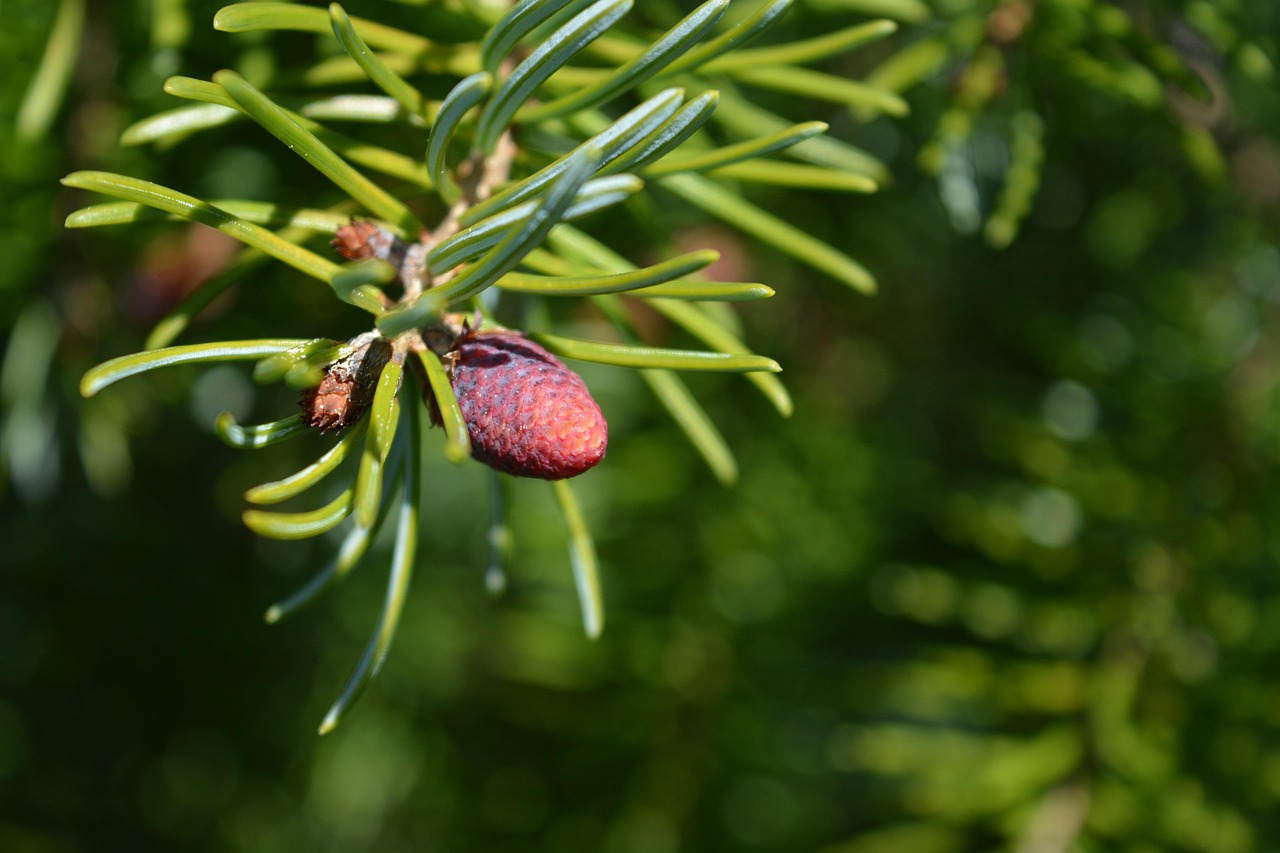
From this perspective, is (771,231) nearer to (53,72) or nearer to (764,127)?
(764,127)

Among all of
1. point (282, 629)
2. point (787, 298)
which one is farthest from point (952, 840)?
point (282, 629)

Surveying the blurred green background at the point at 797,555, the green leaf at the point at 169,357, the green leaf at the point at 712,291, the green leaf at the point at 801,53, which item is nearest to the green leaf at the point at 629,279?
the green leaf at the point at 712,291

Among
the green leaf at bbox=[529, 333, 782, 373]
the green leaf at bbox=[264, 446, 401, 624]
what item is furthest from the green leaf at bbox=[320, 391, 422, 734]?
the green leaf at bbox=[529, 333, 782, 373]

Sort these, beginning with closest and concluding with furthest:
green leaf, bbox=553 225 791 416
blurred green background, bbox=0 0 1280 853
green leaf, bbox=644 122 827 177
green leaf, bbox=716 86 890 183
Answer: green leaf, bbox=644 122 827 177 < green leaf, bbox=553 225 791 416 < green leaf, bbox=716 86 890 183 < blurred green background, bbox=0 0 1280 853

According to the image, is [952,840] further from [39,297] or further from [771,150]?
[39,297]

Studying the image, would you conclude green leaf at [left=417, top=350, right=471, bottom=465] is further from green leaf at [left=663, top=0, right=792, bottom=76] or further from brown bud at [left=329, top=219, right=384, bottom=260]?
green leaf at [left=663, top=0, right=792, bottom=76]

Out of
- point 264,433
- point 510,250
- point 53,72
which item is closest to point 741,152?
point 510,250

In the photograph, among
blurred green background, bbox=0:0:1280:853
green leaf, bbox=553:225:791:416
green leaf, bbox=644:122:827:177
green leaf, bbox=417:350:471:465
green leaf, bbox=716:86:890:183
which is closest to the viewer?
green leaf, bbox=417:350:471:465
